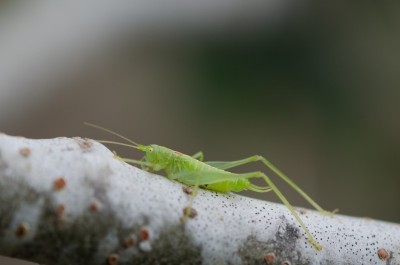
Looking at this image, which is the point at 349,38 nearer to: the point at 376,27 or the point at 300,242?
the point at 376,27

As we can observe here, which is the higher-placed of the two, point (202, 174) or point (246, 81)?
point (246, 81)

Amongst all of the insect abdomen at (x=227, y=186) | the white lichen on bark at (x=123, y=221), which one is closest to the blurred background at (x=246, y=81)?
the insect abdomen at (x=227, y=186)

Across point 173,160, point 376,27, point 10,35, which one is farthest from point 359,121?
point 173,160

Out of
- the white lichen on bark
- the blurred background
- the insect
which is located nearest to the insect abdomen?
the insect

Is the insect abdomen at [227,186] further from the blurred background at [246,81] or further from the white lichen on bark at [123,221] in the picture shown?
the blurred background at [246,81]

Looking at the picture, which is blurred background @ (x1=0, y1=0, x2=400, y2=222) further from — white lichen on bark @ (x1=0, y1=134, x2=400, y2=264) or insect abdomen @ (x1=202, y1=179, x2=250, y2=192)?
white lichen on bark @ (x1=0, y1=134, x2=400, y2=264)

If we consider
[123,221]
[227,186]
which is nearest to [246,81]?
[227,186]

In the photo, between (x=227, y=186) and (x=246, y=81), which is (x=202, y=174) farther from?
(x=246, y=81)
